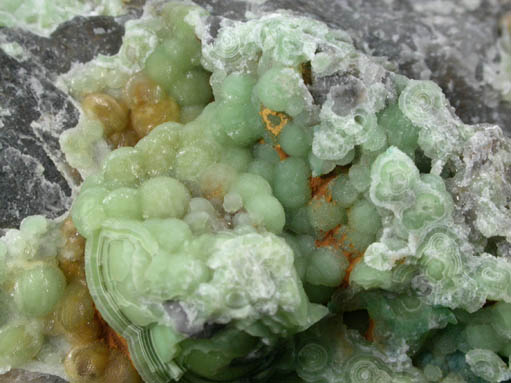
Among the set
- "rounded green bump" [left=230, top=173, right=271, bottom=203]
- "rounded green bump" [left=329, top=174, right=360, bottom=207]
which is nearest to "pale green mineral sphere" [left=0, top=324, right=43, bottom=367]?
"rounded green bump" [left=230, top=173, right=271, bottom=203]

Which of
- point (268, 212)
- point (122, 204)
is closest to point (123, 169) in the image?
point (122, 204)

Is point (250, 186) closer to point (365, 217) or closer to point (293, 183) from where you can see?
point (293, 183)

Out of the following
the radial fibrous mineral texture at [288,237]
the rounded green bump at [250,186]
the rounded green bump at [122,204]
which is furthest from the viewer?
the rounded green bump at [250,186]

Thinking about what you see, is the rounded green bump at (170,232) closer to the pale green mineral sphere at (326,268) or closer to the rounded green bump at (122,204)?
the rounded green bump at (122,204)

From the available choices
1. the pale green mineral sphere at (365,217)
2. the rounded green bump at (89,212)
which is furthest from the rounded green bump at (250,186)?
the rounded green bump at (89,212)

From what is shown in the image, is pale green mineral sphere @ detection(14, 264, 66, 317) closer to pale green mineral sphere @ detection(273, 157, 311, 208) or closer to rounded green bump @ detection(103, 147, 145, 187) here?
rounded green bump @ detection(103, 147, 145, 187)

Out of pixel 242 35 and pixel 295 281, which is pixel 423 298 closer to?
pixel 295 281
